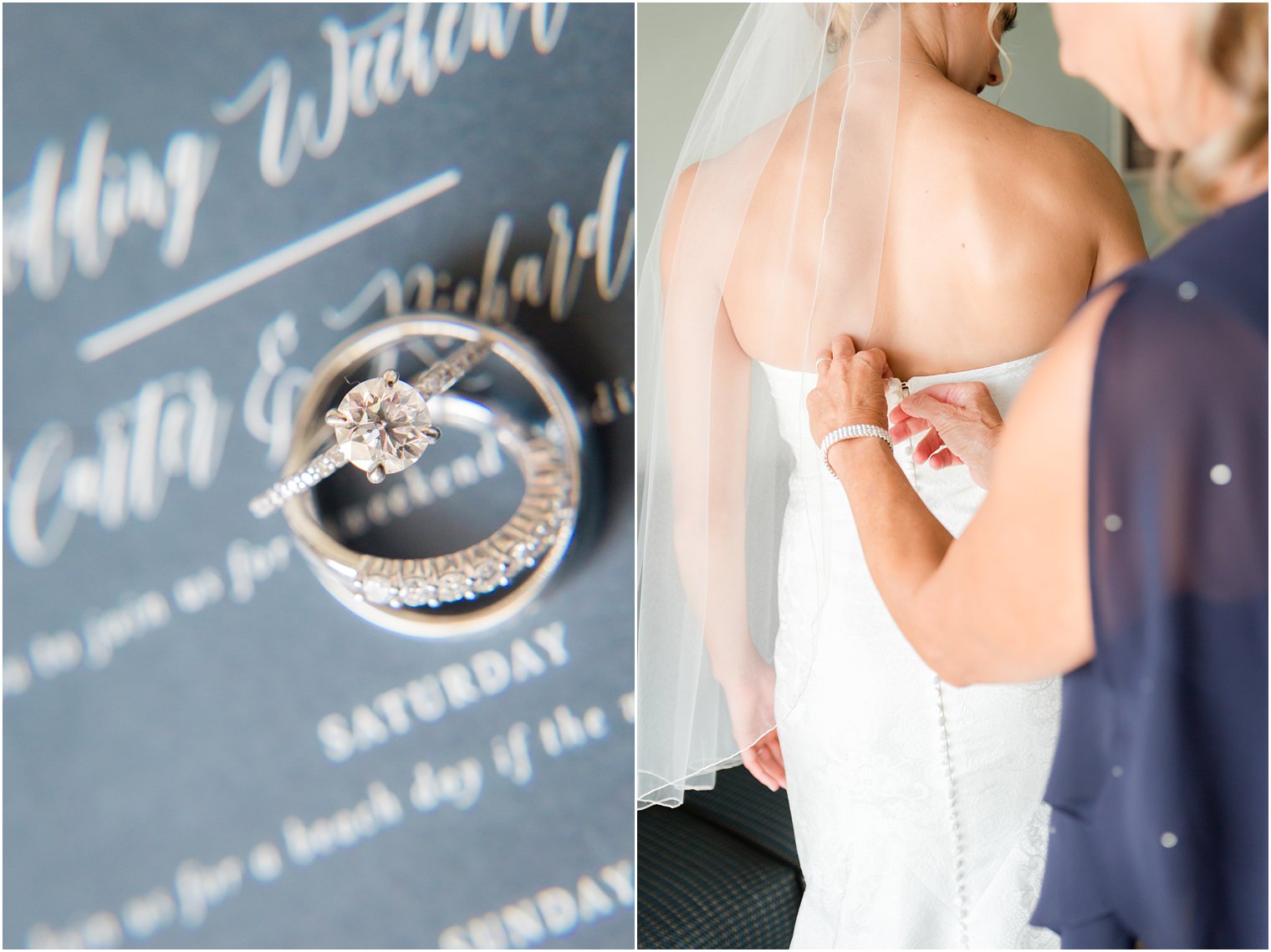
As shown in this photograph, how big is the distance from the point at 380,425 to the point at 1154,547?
0.49m

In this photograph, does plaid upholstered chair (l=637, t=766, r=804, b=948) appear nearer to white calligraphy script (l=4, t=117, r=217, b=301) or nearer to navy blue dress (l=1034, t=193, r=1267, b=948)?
navy blue dress (l=1034, t=193, r=1267, b=948)

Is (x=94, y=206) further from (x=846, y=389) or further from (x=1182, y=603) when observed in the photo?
(x=1182, y=603)

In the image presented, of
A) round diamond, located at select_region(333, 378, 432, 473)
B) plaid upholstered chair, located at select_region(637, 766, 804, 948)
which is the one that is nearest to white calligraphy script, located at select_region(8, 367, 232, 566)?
round diamond, located at select_region(333, 378, 432, 473)

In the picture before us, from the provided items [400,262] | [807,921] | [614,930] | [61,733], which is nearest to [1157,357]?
[400,262]

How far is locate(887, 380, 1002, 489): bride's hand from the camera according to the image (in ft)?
2.80

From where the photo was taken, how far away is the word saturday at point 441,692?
2.28 ft

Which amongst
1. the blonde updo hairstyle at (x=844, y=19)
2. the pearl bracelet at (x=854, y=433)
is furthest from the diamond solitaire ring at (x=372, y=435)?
the blonde updo hairstyle at (x=844, y=19)

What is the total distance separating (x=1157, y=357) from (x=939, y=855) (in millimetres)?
726

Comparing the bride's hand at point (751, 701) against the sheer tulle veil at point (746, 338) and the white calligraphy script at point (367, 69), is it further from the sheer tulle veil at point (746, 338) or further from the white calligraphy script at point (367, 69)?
the white calligraphy script at point (367, 69)

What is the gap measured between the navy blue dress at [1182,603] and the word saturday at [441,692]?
397 millimetres

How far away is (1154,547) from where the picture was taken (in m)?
0.50

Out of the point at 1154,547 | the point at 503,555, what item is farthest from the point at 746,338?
the point at 1154,547

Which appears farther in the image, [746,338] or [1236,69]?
[746,338]

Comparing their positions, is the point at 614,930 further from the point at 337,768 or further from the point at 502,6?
the point at 502,6
